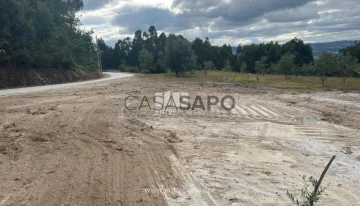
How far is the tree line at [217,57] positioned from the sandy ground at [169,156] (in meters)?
28.3

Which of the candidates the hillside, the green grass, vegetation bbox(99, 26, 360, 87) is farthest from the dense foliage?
vegetation bbox(99, 26, 360, 87)

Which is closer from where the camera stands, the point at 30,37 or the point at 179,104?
the point at 179,104

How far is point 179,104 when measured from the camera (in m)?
17.4

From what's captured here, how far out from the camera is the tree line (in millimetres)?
42847

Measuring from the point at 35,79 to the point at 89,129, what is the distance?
79.7 feet

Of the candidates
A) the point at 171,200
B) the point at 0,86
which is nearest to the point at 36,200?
the point at 171,200

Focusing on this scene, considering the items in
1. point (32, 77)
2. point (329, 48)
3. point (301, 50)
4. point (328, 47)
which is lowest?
point (32, 77)

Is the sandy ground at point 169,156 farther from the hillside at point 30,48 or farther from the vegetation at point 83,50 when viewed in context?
the vegetation at point 83,50

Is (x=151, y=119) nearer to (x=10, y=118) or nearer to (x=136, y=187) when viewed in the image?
(x=10, y=118)

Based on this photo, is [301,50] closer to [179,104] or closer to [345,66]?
[345,66]

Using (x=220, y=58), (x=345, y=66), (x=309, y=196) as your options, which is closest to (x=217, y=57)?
(x=220, y=58)

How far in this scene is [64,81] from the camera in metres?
37.5

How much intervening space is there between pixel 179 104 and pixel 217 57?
83.1 meters

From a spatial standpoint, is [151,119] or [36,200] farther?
[151,119]
